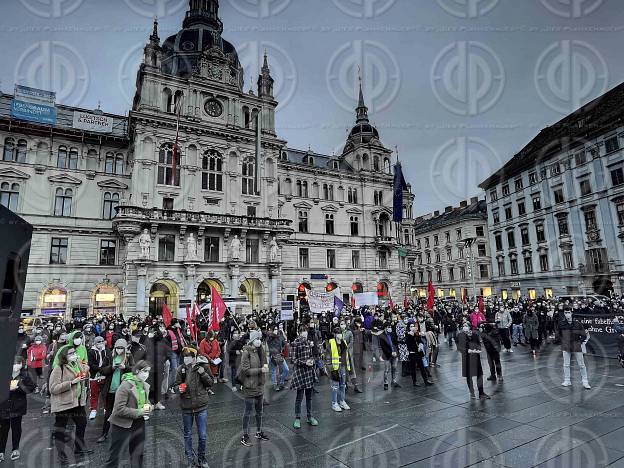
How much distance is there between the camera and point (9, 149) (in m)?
32.2

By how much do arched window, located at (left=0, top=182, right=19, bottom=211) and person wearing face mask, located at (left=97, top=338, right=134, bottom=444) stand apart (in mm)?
32155

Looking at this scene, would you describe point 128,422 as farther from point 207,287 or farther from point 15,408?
point 207,287

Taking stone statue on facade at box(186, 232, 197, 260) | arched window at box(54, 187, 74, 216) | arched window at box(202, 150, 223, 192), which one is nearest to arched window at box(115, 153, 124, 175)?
arched window at box(54, 187, 74, 216)

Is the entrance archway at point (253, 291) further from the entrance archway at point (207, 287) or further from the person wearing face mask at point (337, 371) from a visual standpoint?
the person wearing face mask at point (337, 371)

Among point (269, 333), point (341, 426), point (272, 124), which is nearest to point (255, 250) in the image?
point (272, 124)

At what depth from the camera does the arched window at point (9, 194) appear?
31.2 meters

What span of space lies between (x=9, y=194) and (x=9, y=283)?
3838 centimetres

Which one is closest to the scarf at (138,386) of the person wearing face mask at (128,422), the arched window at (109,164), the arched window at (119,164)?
the person wearing face mask at (128,422)

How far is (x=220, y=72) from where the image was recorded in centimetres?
3831

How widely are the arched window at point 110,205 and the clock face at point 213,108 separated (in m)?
12.9

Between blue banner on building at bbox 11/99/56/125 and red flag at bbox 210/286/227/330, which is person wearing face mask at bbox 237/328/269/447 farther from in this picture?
blue banner on building at bbox 11/99/56/125

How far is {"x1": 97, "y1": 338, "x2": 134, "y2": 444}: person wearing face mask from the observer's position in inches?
300

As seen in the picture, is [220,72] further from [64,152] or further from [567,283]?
[567,283]

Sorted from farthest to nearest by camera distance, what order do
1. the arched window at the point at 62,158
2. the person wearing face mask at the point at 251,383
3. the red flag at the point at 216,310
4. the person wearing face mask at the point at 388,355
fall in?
the arched window at the point at 62,158
the red flag at the point at 216,310
the person wearing face mask at the point at 388,355
the person wearing face mask at the point at 251,383
